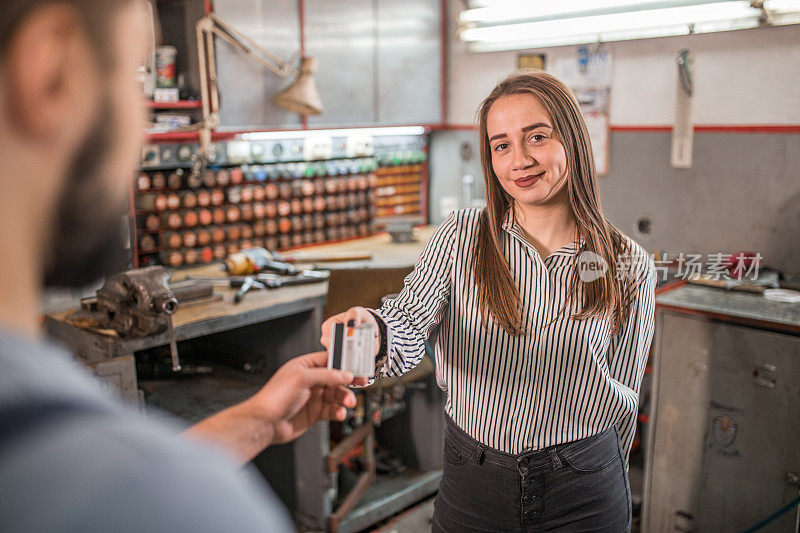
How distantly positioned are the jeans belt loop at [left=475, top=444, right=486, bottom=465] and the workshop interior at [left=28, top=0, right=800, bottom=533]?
23.7 inches

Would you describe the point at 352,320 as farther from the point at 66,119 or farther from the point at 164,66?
the point at 164,66

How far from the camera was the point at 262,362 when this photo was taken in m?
Answer: 2.71

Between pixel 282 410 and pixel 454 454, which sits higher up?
pixel 282 410

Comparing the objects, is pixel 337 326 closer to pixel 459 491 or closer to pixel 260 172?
pixel 459 491

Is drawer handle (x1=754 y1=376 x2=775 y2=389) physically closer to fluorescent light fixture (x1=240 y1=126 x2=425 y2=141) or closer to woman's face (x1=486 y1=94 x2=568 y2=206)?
woman's face (x1=486 y1=94 x2=568 y2=206)

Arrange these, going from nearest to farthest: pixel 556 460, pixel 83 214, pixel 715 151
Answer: pixel 83 214, pixel 556 460, pixel 715 151

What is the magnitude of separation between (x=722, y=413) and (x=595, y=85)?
1457 millimetres

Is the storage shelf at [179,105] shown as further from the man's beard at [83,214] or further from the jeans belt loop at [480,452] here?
the man's beard at [83,214]

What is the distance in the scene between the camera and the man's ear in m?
0.42

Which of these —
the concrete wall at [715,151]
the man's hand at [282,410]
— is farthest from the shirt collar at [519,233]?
the concrete wall at [715,151]

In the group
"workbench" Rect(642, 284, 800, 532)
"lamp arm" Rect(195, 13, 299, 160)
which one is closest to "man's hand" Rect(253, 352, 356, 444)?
"workbench" Rect(642, 284, 800, 532)

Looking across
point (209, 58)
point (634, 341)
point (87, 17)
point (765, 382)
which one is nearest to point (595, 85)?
point (765, 382)

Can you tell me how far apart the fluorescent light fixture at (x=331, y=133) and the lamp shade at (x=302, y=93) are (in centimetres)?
17

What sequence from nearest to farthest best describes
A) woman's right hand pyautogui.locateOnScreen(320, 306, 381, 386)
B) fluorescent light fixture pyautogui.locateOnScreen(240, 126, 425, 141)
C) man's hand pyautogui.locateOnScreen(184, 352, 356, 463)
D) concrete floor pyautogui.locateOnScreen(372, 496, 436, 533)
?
man's hand pyautogui.locateOnScreen(184, 352, 356, 463), woman's right hand pyautogui.locateOnScreen(320, 306, 381, 386), concrete floor pyautogui.locateOnScreen(372, 496, 436, 533), fluorescent light fixture pyautogui.locateOnScreen(240, 126, 425, 141)
